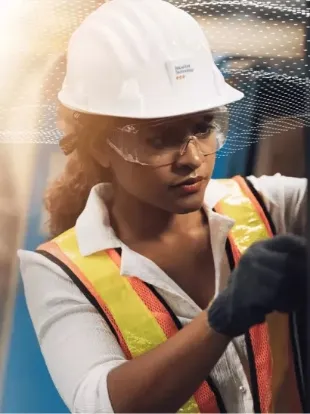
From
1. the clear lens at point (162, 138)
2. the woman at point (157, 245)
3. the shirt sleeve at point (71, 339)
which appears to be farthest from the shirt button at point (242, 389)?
the clear lens at point (162, 138)

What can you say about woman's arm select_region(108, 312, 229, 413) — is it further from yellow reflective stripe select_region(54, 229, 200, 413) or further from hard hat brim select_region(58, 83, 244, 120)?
hard hat brim select_region(58, 83, 244, 120)

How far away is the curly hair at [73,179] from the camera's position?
71cm

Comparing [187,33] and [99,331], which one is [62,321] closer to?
[99,331]

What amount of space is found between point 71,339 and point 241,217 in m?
0.24

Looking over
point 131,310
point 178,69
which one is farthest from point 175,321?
point 178,69

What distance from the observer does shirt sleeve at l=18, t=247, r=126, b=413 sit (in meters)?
0.67

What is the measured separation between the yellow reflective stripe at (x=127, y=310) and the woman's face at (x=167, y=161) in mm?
96

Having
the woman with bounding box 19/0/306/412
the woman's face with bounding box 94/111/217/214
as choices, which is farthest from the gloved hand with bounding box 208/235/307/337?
the woman's face with bounding box 94/111/217/214

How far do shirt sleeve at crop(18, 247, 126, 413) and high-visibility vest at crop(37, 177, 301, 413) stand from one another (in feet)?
0.04

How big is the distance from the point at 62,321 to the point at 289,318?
0.25 m

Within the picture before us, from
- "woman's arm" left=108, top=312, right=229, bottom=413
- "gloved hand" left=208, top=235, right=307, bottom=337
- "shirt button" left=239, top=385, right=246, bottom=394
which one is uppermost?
"gloved hand" left=208, top=235, right=307, bottom=337

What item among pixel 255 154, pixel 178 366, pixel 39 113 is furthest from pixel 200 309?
pixel 39 113

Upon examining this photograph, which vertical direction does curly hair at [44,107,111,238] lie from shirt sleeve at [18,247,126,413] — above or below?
above

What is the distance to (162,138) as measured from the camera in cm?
67
